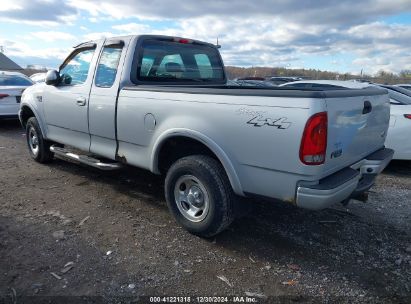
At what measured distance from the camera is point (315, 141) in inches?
111

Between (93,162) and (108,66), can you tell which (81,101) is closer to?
(108,66)

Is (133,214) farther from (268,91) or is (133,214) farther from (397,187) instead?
(397,187)

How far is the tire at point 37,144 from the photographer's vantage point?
6078mm

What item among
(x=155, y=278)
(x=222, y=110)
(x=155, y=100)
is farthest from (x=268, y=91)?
(x=155, y=278)

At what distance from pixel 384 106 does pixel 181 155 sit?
2308 mm

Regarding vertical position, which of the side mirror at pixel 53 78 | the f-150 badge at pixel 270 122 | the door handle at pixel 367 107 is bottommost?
the f-150 badge at pixel 270 122

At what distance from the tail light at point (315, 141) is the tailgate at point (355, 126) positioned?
77 mm

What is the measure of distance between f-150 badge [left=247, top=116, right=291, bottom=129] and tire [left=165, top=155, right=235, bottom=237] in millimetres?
666

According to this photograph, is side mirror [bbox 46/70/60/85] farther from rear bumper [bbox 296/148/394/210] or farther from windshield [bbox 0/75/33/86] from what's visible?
windshield [bbox 0/75/33/86]

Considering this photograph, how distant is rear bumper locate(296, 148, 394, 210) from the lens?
2.89 metres

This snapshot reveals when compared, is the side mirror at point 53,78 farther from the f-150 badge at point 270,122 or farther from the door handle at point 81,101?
the f-150 badge at point 270,122

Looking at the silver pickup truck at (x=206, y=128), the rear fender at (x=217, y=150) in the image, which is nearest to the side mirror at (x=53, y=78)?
the silver pickup truck at (x=206, y=128)

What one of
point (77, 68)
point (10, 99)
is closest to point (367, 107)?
point (77, 68)

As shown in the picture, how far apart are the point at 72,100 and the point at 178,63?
60.9 inches
